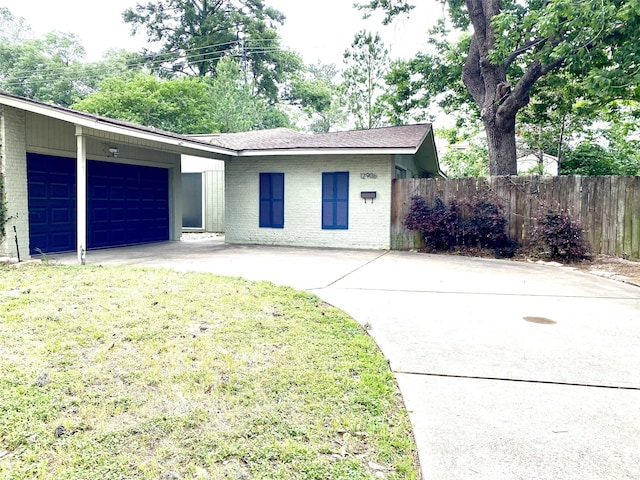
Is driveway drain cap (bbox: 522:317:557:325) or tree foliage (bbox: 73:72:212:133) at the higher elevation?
tree foliage (bbox: 73:72:212:133)

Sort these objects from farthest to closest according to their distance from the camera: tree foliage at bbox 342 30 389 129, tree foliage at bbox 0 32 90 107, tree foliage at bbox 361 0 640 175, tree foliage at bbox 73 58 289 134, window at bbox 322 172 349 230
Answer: tree foliage at bbox 0 32 90 107
tree foliage at bbox 342 30 389 129
tree foliage at bbox 73 58 289 134
window at bbox 322 172 349 230
tree foliage at bbox 361 0 640 175

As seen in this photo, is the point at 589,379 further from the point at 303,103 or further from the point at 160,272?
the point at 303,103

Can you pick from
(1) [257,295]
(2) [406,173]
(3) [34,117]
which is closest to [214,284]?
(1) [257,295]

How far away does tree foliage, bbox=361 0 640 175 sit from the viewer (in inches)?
363

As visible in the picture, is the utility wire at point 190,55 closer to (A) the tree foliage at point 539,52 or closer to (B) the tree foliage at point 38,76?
(B) the tree foliage at point 38,76

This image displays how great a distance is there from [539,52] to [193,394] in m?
11.2

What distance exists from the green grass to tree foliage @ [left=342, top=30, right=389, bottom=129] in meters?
24.1

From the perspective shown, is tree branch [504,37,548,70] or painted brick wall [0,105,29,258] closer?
painted brick wall [0,105,29,258]

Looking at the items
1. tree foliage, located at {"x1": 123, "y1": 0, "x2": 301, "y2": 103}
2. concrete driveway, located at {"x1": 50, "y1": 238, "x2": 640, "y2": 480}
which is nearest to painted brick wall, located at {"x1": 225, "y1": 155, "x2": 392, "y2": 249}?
concrete driveway, located at {"x1": 50, "y1": 238, "x2": 640, "y2": 480}

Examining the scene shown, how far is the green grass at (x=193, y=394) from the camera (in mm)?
2188

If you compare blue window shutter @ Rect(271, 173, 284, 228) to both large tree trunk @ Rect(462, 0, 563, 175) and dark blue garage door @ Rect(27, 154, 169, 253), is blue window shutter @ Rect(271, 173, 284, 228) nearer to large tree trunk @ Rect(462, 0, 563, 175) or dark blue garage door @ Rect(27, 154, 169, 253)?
dark blue garage door @ Rect(27, 154, 169, 253)

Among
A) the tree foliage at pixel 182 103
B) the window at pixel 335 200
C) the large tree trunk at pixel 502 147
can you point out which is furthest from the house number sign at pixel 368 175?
the tree foliage at pixel 182 103

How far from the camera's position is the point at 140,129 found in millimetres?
8812

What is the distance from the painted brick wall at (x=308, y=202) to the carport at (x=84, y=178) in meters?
1.14
